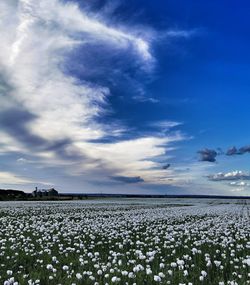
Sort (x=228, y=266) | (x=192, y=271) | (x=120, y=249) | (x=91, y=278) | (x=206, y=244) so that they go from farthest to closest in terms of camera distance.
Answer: (x=206, y=244) < (x=120, y=249) < (x=228, y=266) < (x=192, y=271) < (x=91, y=278)

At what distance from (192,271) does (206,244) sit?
5.06m

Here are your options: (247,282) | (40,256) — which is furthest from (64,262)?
(247,282)

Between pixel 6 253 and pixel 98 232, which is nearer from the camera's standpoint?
pixel 6 253

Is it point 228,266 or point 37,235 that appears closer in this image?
point 228,266

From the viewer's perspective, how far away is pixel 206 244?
14.9m

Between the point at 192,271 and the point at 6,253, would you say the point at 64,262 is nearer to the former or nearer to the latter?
the point at 6,253

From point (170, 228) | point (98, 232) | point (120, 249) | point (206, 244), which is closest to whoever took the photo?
point (120, 249)

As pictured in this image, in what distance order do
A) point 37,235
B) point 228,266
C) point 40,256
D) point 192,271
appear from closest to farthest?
1. point 192,271
2. point 228,266
3. point 40,256
4. point 37,235

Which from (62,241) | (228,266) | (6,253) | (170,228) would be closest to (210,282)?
(228,266)

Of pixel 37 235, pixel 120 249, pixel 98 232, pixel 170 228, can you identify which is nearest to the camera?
pixel 120 249

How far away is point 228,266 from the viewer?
426 inches

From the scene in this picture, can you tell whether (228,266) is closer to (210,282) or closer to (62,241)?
(210,282)

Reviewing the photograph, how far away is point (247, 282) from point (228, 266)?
2235 mm

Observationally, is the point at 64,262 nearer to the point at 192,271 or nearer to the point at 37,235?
the point at 192,271
